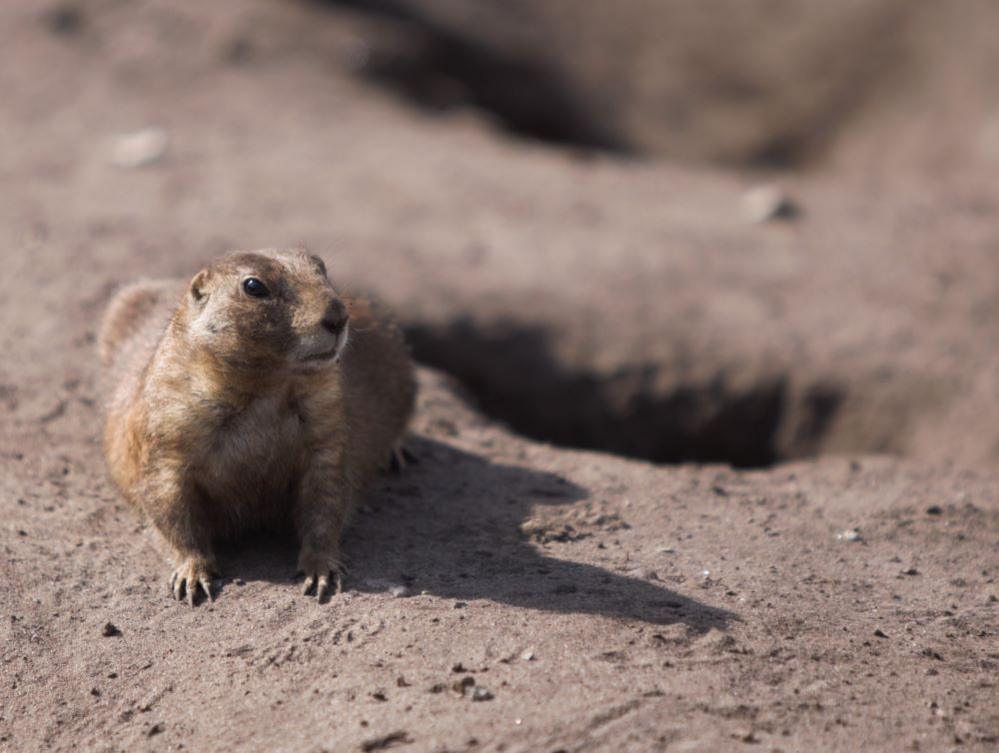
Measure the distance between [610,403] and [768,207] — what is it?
9.67 feet

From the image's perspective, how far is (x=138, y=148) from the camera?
34.0 feet

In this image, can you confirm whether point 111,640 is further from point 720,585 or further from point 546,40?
point 546,40

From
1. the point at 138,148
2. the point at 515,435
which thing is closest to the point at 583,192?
the point at 138,148

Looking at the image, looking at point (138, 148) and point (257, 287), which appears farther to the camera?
point (138, 148)

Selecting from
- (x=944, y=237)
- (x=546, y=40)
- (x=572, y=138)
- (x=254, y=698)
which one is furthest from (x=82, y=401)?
(x=546, y=40)

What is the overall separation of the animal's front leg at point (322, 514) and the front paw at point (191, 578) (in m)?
0.35

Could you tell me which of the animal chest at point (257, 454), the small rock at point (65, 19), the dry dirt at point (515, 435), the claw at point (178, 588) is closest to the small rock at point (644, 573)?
the dry dirt at point (515, 435)

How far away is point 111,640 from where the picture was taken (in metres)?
4.58

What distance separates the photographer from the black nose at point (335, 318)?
14.6ft

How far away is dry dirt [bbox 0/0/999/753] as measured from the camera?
414 centimetres

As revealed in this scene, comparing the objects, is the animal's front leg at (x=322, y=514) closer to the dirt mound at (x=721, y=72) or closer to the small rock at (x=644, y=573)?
the small rock at (x=644, y=573)

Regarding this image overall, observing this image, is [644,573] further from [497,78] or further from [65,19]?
[497,78]

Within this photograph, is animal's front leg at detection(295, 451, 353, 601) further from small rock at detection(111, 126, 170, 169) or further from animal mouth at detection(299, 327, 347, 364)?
small rock at detection(111, 126, 170, 169)

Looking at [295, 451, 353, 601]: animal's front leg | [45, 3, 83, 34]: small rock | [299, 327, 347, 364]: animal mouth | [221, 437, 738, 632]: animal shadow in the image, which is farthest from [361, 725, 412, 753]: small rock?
[45, 3, 83, 34]: small rock
